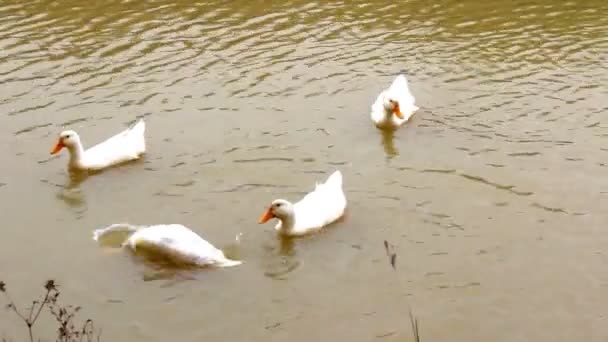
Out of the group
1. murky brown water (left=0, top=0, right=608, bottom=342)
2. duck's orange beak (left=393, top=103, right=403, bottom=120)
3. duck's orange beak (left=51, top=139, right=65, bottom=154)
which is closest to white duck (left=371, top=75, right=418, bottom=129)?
duck's orange beak (left=393, top=103, right=403, bottom=120)

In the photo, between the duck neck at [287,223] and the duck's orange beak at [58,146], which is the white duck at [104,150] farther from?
the duck neck at [287,223]

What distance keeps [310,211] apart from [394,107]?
2.75m

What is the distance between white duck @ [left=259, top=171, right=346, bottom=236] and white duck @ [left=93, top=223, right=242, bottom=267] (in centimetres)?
73

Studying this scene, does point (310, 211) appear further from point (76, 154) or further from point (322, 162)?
point (76, 154)

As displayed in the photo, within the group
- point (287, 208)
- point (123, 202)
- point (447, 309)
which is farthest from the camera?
point (123, 202)

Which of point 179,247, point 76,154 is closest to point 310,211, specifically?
point 179,247

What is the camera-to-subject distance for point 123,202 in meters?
9.79

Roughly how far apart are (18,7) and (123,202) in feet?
27.2

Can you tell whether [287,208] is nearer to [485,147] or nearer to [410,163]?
[410,163]

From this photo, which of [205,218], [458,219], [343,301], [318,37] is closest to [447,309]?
[343,301]

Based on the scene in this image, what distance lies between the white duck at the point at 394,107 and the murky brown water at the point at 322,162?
0.61 feet

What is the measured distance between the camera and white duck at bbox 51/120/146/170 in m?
10.5

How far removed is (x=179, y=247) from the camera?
8.28m

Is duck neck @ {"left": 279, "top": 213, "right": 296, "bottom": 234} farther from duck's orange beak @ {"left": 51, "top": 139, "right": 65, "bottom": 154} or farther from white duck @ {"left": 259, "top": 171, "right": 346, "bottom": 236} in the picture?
duck's orange beak @ {"left": 51, "top": 139, "right": 65, "bottom": 154}
